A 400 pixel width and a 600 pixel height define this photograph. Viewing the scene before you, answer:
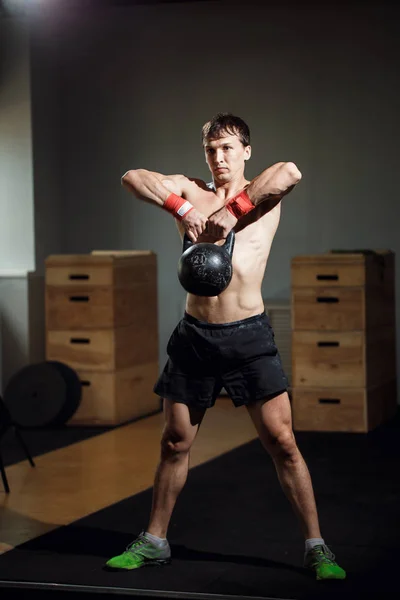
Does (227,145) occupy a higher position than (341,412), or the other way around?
(227,145)

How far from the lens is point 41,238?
336 inches

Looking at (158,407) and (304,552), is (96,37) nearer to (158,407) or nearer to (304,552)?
(158,407)

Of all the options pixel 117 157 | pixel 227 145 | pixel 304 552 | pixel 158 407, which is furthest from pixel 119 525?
pixel 117 157

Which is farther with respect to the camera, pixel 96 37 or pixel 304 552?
pixel 96 37

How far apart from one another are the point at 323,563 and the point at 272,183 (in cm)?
139

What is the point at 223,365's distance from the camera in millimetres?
4207

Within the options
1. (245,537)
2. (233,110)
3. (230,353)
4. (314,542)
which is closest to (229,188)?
(230,353)

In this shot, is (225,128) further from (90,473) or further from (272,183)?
(90,473)

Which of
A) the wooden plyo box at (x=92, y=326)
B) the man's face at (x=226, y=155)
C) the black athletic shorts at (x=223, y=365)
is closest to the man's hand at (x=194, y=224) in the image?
the man's face at (x=226, y=155)

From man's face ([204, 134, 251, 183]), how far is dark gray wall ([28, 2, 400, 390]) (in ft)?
14.3

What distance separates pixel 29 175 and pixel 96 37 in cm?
134

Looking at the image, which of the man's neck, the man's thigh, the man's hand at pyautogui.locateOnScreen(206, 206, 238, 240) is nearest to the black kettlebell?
the man's hand at pyautogui.locateOnScreen(206, 206, 238, 240)

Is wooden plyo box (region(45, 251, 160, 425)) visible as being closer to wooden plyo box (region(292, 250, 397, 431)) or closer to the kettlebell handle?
wooden plyo box (region(292, 250, 397, 431))

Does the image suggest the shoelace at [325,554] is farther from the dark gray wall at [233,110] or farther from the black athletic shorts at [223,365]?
the dark gray wall at [233,110]
